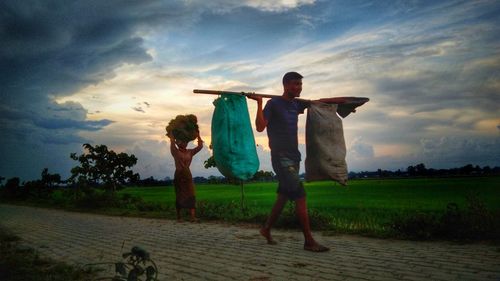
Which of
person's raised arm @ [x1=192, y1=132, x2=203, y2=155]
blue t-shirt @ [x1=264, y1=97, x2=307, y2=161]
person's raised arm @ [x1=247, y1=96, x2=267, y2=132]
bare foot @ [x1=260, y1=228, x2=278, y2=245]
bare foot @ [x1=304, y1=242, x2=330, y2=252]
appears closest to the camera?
bare foot @ [x1=304, y1=242, x2=330, y2=252]

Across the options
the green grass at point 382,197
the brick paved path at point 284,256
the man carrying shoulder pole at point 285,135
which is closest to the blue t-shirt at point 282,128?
the man carrying shoulder pole at point 285,135

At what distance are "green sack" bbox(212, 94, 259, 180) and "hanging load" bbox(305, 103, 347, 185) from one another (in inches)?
41.6

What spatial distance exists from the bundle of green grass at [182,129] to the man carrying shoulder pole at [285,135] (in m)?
5.20

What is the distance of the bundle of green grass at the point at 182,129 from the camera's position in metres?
11.3

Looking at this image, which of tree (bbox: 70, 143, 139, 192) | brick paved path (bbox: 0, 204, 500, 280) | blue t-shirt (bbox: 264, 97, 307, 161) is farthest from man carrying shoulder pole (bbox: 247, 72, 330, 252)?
tree (bbox: 70, 143, 139, 192)

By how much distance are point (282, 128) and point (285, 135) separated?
0.13 m

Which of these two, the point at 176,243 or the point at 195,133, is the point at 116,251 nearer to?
the point at 176,243

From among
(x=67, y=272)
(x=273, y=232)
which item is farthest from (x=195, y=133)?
(x=67, y=272)

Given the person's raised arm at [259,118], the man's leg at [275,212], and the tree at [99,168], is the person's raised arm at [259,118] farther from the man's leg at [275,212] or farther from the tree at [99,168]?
the tree at [99,168]

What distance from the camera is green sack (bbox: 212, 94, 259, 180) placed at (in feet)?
18.5

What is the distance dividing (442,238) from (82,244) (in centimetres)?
658

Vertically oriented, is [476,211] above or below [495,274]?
above

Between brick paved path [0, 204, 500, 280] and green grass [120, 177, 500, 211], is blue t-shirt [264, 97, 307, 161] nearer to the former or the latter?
brick paved path [0, 204, 500, 280]

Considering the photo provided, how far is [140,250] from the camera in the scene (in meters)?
2.99
